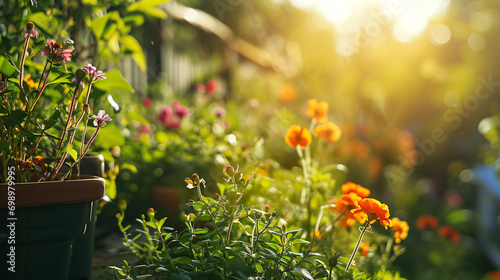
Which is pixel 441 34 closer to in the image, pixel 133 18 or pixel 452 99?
pixel 452 99

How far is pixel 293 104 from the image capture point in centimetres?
580

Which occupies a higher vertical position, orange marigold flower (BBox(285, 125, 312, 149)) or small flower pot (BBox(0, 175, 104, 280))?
orange marigold flower (BBox(285, 125, 312, 149))

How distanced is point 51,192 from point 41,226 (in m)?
0.08

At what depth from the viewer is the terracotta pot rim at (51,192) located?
0.94 metres

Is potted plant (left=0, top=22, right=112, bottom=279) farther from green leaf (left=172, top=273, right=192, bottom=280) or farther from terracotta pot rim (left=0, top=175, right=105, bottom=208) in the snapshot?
green leaf (left=172, top=273, right=192, bottom=280)

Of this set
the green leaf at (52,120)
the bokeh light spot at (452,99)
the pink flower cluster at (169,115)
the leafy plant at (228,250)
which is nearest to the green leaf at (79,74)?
the green leaf at (52,120)

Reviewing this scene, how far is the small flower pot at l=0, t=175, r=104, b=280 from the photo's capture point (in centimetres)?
95

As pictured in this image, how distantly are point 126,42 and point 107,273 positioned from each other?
0.82 meters

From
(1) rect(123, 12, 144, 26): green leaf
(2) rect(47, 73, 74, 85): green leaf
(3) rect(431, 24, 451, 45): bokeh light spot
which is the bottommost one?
(2) rect(47, 73, 74, 85): green leaf

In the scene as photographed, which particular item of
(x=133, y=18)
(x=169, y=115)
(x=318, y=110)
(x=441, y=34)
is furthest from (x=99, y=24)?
(x=441, y=34)

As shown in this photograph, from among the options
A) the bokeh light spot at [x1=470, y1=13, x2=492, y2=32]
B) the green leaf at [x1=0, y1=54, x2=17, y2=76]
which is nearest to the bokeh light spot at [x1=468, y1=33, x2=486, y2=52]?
the bokeh light spot at [x1=470, y1=13, x2=492, y2=32]

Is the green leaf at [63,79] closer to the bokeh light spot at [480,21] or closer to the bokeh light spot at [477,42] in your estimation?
the bokeh light spot at [477,42]

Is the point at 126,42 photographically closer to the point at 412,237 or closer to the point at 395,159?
the point at 412,237

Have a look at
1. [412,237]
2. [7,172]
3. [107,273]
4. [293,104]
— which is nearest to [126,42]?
[7,172]
